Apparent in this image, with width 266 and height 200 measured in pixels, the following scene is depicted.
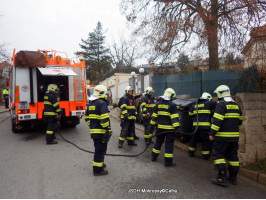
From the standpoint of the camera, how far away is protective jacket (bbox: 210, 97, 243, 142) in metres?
3.52

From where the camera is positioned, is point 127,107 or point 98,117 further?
point 127,107

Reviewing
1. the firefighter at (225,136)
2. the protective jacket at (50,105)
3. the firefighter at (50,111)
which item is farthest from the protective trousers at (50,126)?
the firefighter at (225,136)

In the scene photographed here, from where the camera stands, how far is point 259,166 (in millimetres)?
4066

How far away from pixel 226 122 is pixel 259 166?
1.40 m

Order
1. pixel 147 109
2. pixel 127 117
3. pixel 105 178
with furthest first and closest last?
1. pixel 147 109
2. pixel 127 117
3. pixel 105 178

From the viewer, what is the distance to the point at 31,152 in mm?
5344

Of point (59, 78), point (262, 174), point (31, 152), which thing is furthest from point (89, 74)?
point (262, 174)

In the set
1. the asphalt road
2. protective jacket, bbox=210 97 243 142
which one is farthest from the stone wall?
protective jacket, bbox=210 97 243 142

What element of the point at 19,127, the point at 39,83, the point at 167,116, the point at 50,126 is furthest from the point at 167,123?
the point at 19,127

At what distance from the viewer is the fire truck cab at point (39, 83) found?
643 centimetres

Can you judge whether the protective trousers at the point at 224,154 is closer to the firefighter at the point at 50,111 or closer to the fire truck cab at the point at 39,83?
the firefighter at the point at 50,111

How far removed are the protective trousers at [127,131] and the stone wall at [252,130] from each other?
116 inches

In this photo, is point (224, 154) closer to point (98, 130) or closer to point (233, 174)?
point (233, 174)

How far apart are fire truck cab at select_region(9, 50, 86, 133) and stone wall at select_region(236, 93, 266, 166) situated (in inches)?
204
